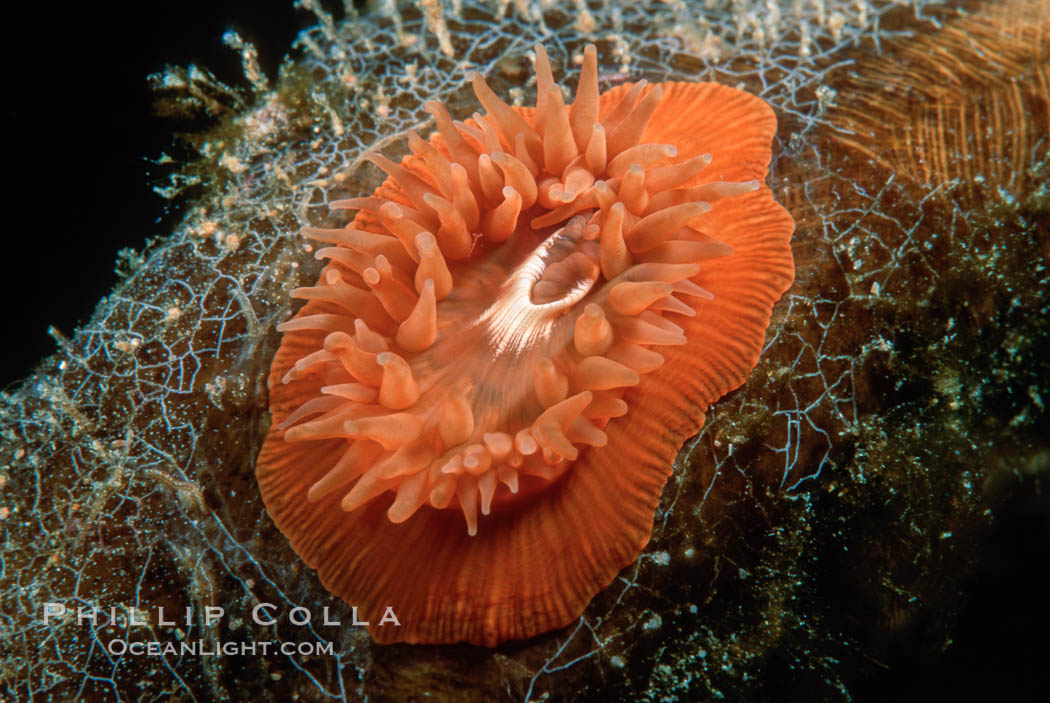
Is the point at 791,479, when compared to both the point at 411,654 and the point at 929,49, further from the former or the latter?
the point at 929,49

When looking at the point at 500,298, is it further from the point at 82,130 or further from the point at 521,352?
the point at 82,130

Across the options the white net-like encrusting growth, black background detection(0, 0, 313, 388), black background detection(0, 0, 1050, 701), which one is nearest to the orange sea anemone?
the white net-like encrusting growth

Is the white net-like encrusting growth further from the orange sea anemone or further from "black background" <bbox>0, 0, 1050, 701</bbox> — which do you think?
"black background" <bbox>0, 0, 1050, 701</bbox>

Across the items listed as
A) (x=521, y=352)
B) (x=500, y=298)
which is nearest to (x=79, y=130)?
(x=500, y=298)

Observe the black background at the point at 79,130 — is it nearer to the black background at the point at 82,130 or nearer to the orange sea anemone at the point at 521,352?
the black background at the point at 82,130

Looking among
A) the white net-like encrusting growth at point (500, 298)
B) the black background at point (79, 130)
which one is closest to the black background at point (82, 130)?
the black background at point (79, 130)
